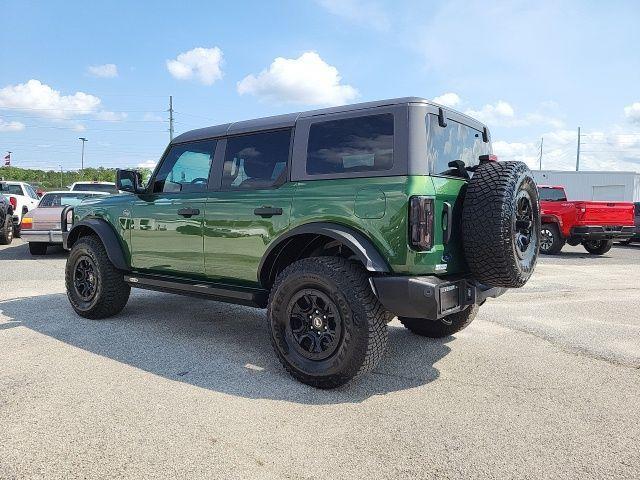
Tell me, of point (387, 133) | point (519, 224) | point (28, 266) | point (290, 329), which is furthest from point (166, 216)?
point (28, 266)

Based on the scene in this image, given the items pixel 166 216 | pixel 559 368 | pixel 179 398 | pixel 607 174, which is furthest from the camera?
pixel 607 174

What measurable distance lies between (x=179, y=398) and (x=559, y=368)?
2890 mm

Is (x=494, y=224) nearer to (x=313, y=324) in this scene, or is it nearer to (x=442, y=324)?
(x=313, y=324)

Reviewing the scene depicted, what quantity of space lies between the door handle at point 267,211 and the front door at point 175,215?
71 cm

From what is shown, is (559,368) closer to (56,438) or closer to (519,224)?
(519,224)

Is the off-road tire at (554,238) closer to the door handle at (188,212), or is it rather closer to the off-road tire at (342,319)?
the off-road tire at (342,319)

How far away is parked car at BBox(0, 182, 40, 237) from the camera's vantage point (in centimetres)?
1435

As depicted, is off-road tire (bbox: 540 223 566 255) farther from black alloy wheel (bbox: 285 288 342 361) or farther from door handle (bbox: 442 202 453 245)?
black alloy wheel (bbox: 285 288 342 361)

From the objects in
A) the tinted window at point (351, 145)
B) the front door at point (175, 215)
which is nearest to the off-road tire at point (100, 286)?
the front door at point (175, 215)

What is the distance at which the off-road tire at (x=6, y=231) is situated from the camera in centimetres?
1291

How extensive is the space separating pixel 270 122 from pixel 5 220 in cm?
1170

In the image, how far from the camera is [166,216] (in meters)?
4.73

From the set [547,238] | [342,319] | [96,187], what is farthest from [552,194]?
[96,187]

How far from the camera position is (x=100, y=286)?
5.18 m
